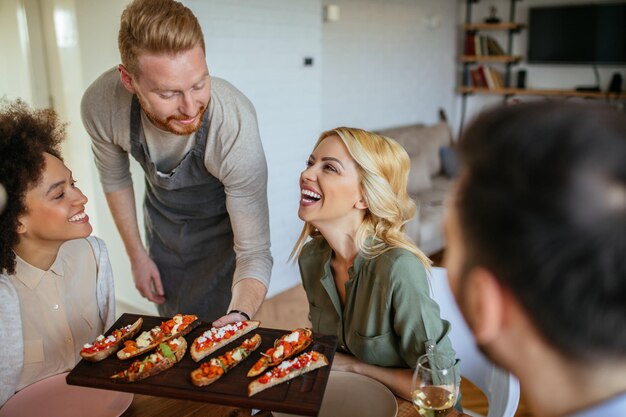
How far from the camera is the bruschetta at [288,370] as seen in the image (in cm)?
132

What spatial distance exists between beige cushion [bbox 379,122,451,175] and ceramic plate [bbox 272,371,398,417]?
4.43m

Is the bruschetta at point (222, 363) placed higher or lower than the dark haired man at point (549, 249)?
lower

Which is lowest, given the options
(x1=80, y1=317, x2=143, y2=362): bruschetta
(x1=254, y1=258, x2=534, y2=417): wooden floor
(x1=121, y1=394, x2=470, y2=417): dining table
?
(x1=254, y1=258, x2=534, y2=417): wooden floor

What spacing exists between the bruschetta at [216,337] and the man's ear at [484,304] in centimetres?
86

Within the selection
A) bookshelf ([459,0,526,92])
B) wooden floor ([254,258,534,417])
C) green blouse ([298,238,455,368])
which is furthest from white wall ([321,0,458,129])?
green blouse ([298,238,455,368])

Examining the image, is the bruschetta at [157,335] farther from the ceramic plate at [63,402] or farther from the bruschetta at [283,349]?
the bruschetta at [283,349]

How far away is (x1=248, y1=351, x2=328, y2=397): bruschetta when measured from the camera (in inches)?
51.9

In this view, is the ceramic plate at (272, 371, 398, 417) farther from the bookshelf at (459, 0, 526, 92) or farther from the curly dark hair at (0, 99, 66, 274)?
the bookshelf at (459, 0, 526, 92)

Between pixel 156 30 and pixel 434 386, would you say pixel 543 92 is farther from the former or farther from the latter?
pixel 434 386

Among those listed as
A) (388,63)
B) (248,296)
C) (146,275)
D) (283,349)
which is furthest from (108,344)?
(388,63)

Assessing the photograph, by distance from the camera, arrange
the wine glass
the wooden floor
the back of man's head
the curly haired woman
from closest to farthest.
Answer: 1. the back of man's head
2. the wine glass
3. the curly haired woman
4. the wooden floor

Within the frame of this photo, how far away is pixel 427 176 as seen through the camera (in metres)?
5.81

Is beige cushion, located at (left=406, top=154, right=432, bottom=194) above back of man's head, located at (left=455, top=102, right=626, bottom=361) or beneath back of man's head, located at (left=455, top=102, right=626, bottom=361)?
beneath

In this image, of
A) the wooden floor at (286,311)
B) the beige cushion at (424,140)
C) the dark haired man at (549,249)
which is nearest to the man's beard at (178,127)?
the dark haired man at (549,249)
